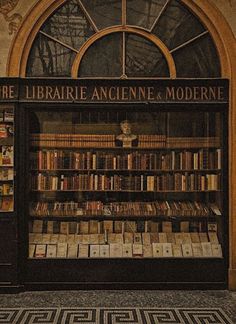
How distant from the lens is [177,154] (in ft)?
19.8

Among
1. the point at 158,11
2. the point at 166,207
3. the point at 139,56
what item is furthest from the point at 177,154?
the point at 158,11

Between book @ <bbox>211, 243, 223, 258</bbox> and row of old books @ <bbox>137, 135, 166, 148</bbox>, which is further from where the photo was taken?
row of old books @ <bbox>137, 135, 166, 148</bbox>

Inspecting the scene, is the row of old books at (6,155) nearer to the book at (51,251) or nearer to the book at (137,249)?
the book at (51,251)

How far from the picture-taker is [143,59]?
5.84 m

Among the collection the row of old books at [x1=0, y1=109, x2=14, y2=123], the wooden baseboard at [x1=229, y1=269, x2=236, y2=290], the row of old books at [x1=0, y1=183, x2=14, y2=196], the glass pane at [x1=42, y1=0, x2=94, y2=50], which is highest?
the glass pane at [x1=42, y1=0, x2=94, y2=50]

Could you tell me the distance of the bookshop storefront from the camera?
5.71 m

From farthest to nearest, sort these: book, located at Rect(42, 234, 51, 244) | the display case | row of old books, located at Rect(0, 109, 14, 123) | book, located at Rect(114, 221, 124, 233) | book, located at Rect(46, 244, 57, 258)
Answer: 1. book, located at Rect(114, 221, 124, 233)
2. book, located at Rect(42, 234, 51, 244)
3. book, located at Rect(46, 244, 57, 258)
4. row of old books, located at Rect(0, 109, 14, 123)
5. the display case

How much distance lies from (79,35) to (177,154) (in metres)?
2.04

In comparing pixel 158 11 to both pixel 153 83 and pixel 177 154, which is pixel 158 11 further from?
pixel 177 154

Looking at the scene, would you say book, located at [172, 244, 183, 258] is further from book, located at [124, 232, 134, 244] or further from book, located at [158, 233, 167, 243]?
book, located at [124, 232, 134, 244]

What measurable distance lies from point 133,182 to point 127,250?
0.90 meters

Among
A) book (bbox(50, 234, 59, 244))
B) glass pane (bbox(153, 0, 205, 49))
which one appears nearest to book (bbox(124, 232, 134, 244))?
book (bbox(50, 234, 59, 244))

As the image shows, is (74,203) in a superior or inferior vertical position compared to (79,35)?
inferior

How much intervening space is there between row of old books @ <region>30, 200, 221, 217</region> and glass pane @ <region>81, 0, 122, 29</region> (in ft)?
7.76
